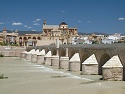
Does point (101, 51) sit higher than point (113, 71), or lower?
higher

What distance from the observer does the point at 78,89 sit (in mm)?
13383

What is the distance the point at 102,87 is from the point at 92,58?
607cm

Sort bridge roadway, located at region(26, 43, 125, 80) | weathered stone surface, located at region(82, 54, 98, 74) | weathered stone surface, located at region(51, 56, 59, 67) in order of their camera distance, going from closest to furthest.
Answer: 1. bridge roadway, located at region(26, 43, 125, 80)
2. weathered stone surface, located at region(82, 54, 98, 74)
3. weathered stone surface, located at region(51, 56, 59, 67)

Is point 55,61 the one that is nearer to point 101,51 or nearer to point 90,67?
point 90,67

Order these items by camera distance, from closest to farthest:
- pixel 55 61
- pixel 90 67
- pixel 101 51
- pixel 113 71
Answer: pixel 113 71, pixel 101 51, pixel 90 67, pixel 55 61

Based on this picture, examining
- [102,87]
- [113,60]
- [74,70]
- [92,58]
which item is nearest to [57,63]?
[74,70]

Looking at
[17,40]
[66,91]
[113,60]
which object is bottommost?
[66,91]

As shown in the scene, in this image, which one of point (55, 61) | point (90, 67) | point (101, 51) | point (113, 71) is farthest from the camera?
point (55, 61)

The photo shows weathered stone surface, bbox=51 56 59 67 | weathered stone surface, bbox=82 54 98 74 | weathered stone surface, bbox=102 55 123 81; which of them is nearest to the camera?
weathered stone surface, bbox=102 55 123 81

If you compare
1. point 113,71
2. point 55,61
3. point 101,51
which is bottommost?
point 113,71

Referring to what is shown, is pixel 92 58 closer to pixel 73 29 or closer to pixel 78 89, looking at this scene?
pixel 78 89

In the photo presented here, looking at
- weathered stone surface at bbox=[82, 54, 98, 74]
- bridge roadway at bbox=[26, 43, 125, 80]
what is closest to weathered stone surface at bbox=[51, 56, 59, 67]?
bridge roadway at bbox=[26, 43, 125, 80]

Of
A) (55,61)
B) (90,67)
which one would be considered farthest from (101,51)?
(55,61)

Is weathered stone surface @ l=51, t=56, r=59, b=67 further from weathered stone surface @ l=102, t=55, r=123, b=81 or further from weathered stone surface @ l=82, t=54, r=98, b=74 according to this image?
weathered stone surface @ l=102, t=55, r=123, b=81
